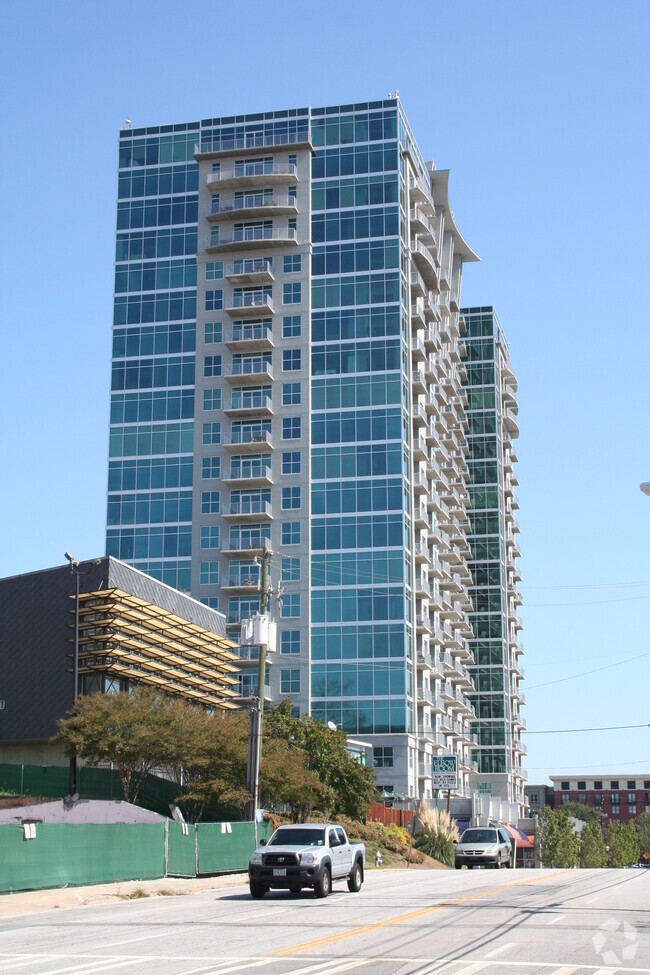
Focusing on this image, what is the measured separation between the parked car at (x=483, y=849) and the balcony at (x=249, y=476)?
46.3m

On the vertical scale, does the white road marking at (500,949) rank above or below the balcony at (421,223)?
below

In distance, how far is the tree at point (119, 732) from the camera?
139 feet

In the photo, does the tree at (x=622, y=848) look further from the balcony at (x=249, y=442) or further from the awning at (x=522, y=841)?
the balcony at (x=249, y=442)

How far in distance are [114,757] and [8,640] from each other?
10.8m

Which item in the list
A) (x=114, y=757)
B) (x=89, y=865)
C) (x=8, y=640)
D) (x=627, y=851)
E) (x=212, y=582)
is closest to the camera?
(x=89, y=865)

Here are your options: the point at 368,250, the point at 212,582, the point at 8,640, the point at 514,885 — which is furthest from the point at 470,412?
the point at 514,885

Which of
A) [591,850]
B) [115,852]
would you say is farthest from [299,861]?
[591,850]

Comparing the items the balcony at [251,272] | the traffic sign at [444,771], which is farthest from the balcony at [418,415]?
the traffic sign at [444,771]

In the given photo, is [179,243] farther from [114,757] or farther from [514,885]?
[514,885]

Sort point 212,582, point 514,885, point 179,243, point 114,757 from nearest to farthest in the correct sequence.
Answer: point 514,885 → point 114,757 → point 212,582 → point 179,243

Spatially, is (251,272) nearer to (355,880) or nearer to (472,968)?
(355,880)

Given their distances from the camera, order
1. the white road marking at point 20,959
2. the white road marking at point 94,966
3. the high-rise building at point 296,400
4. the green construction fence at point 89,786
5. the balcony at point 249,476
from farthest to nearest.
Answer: the balcony at point 249,476
the high-rise building at point 296,400
the green construction fence at point 89,786
the white road marking at point 20,959
the white road marking at point 94,966

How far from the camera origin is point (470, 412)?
132750 millimetres

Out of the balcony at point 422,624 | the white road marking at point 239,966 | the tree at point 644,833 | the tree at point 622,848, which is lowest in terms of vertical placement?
the tree at point 644,833
